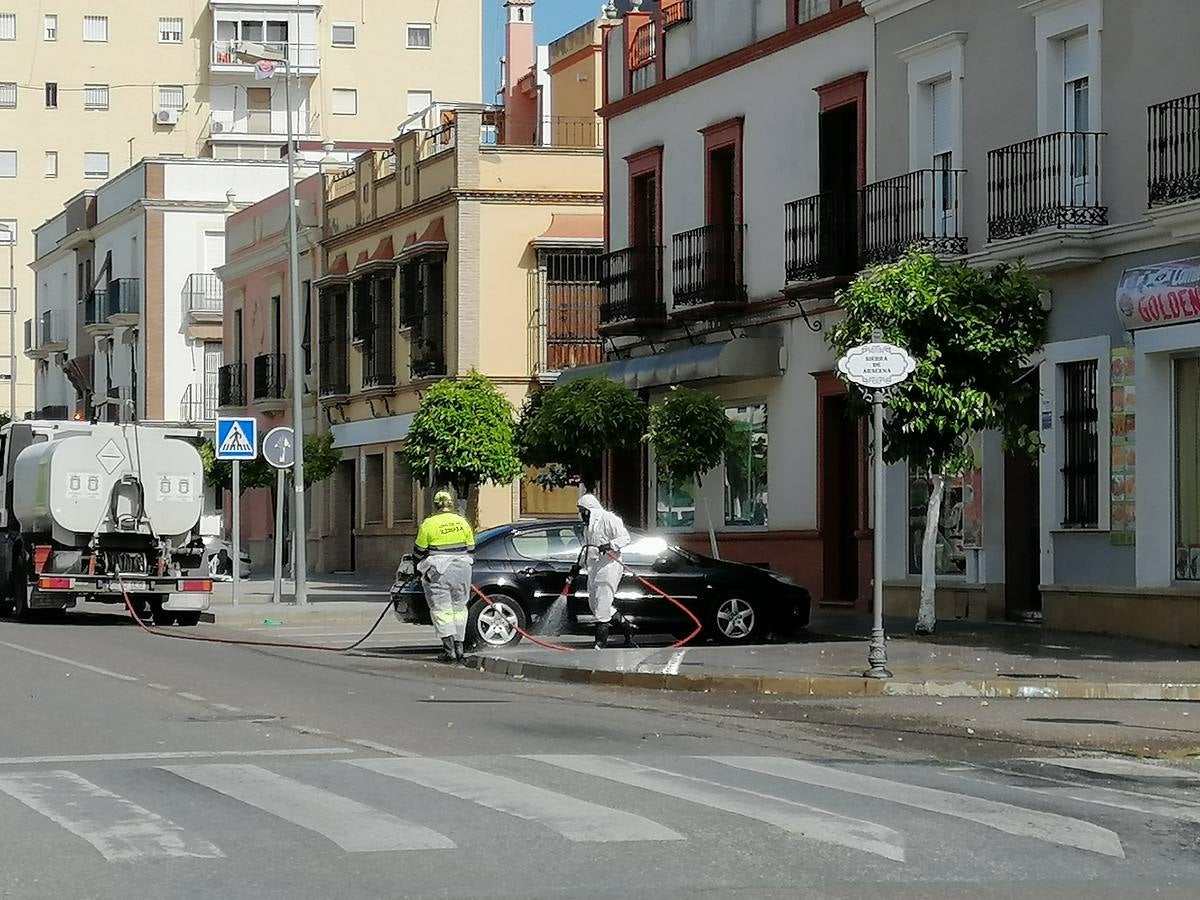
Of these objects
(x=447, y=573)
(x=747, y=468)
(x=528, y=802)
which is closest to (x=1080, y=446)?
(x=447, y=573)

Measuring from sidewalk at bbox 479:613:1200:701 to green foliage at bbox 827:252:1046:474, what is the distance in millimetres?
2114

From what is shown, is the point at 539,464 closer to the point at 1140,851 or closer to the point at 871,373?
the point at 871,373

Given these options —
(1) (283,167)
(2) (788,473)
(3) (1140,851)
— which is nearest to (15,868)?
(3) (1140,851)

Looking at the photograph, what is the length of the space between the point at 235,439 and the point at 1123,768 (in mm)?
21675

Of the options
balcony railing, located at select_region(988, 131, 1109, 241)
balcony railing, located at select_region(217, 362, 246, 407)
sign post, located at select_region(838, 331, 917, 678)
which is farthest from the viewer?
balcony railing, located at select_region(217, 362, 246, 407)

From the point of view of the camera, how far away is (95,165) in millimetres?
83625

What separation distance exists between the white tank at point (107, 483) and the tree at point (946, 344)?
11208mm

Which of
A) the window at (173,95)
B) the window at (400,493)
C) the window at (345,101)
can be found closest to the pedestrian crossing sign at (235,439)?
the window at (400,493)

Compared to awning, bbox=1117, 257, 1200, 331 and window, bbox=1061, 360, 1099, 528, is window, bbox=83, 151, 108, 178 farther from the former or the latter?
awning, bbox=1117, 257, 1200, 331

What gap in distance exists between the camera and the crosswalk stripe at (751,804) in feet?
31.1

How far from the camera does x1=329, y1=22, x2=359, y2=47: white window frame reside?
268 ft

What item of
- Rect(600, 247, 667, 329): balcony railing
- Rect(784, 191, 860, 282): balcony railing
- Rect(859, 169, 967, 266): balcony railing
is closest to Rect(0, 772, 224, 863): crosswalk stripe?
Rect(859, 169, 967, 266): balcony railing

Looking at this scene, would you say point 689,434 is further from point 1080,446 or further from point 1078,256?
point 1078,256

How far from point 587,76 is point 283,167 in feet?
63.8
